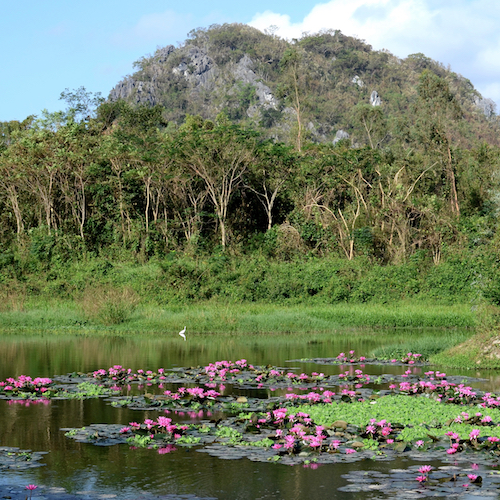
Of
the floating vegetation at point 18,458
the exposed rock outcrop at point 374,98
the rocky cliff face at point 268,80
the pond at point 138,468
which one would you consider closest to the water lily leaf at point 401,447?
the pond at point 138,468

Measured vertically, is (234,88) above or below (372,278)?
above

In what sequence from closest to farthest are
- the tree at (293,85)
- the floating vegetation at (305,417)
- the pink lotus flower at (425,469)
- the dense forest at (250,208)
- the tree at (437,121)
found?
the pink lotus flower at (425,469) < the floating vegetation at (305,417) < the dense forest at (250,208) < the tree at (437,121) < the tree at (293,85)

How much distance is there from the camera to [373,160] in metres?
36.2

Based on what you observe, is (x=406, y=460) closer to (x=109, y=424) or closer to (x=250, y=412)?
(x=250, y=412)

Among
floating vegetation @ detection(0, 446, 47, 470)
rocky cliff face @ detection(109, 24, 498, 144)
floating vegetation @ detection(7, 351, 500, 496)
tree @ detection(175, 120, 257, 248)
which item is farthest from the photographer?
rocky cliff face @ detection(109, 24, 498, 144)

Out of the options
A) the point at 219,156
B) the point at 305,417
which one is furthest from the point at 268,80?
the point at 305,417

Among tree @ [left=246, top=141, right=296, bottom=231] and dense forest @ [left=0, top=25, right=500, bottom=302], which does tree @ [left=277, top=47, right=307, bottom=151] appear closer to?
dense forest @ [left=0, top=25, right=500, bottom=302]

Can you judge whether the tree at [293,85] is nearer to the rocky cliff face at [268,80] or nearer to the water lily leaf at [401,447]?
the rocky cliff face at [268,80]

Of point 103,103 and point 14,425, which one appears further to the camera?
point 103,103

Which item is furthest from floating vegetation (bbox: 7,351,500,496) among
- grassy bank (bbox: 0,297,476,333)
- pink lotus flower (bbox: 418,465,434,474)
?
grassy bank (bbox: 0,297,476,333)

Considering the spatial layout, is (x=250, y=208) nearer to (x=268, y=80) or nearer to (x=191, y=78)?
(x=268, y=80)

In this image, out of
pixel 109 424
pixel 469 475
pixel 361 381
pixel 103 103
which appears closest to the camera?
pixel 469 475

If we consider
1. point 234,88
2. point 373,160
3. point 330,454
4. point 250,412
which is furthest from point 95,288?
point 234,88

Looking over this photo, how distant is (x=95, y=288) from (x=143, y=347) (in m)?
9.97
